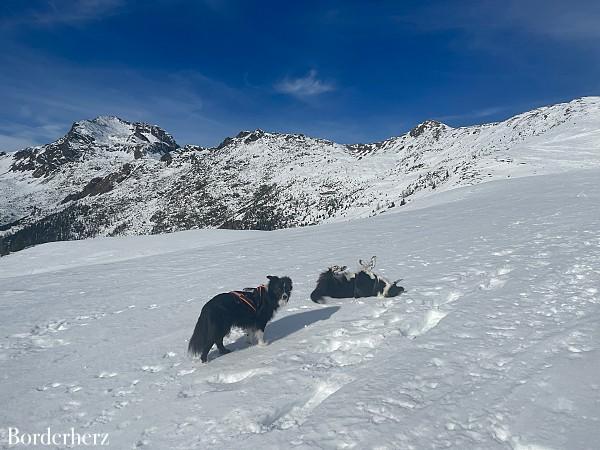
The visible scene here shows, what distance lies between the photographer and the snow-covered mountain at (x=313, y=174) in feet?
153

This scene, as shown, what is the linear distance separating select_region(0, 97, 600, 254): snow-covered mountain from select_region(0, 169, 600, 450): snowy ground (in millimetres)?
30111

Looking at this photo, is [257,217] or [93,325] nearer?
[93,325]

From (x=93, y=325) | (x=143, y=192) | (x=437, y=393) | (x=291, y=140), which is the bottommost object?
(x=437, y=393)

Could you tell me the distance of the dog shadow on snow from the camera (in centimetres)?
707

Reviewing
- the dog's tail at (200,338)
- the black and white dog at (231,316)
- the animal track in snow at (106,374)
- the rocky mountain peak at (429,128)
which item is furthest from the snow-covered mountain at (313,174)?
the animal track in snow at (106,374)

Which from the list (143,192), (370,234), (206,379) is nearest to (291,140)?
(143,192)

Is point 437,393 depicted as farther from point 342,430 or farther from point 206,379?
point 206,379

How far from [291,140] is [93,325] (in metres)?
166

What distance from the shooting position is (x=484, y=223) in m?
15.5

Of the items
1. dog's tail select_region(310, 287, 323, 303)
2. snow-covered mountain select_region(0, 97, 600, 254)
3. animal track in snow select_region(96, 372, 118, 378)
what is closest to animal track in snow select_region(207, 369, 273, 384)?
animal track in snow select_region(96, 372, 118, 378)

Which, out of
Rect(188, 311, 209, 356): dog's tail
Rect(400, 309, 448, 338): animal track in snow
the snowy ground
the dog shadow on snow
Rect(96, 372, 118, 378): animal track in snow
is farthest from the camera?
the dog shadow on snow

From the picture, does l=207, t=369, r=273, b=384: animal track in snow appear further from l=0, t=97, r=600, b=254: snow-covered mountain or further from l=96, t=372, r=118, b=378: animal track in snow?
l=0, t=97, r=600, b=254: snow-covered mountain

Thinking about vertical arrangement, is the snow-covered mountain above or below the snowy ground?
above

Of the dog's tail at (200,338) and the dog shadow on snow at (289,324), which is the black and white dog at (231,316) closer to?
the dog's tail at (200,338)
